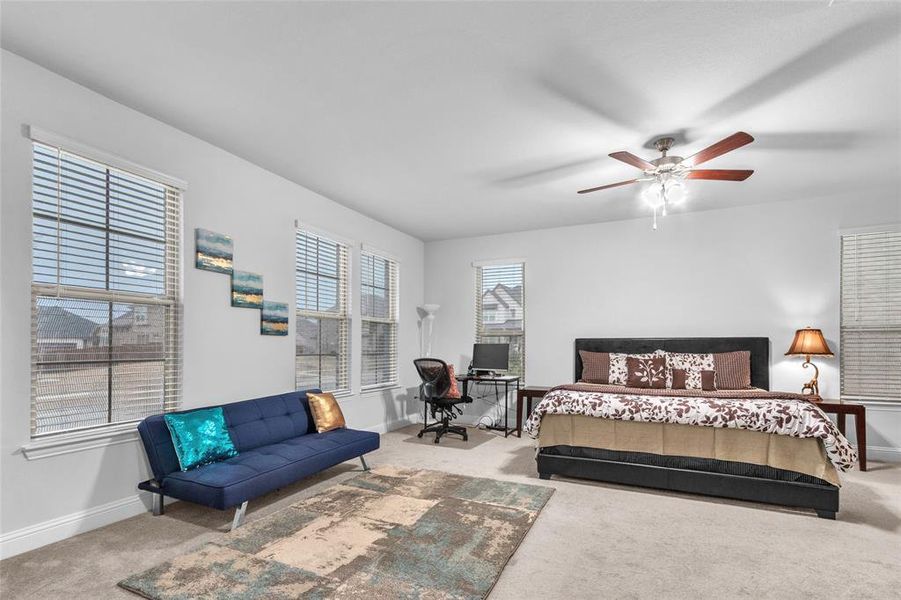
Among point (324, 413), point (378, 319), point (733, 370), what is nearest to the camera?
point (324, 413)

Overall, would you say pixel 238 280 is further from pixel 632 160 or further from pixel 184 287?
pixel 632 160

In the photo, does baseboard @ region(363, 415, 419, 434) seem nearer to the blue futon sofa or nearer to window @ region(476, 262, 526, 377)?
window @ region(476, 262, 526, 377)

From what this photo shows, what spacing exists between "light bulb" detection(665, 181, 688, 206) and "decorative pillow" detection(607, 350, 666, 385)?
1755 millimetres

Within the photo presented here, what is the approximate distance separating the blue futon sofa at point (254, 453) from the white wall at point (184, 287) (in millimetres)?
265

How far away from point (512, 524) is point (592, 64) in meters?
2.85

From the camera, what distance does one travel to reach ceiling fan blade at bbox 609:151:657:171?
315 cm

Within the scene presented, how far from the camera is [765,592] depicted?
7.45 ft

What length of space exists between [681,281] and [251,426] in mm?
5066

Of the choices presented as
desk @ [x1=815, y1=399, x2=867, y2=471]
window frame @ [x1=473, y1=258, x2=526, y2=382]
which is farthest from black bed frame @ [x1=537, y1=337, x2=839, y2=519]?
window frame @ [x1=473, y1=258, x2=526, y2=382]

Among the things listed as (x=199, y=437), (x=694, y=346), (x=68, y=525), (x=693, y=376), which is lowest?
(x=68, y=525)

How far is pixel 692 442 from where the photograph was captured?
3584mm

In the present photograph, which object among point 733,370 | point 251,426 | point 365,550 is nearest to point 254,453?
point 251,426

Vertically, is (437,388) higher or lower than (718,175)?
lower

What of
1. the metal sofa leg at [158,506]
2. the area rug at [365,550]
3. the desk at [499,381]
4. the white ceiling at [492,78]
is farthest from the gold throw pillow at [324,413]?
the white ceiling at [492,78]
